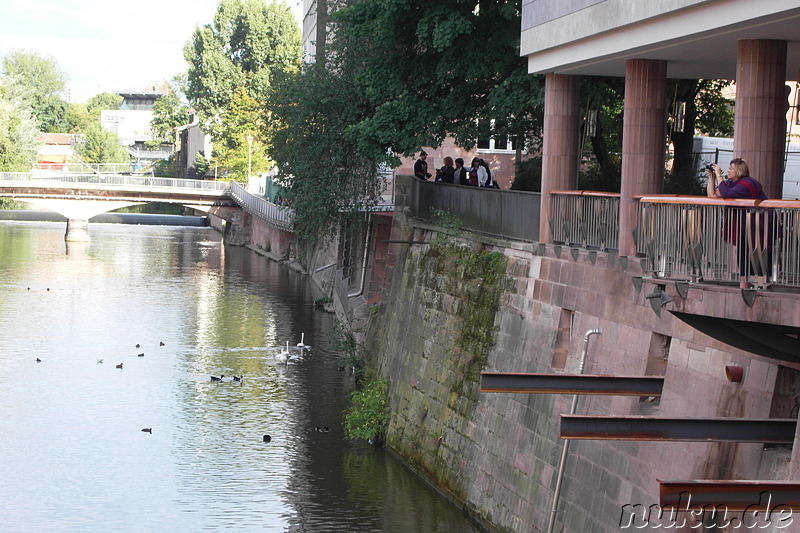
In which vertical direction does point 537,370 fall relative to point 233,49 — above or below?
below

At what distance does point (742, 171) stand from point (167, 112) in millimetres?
119758

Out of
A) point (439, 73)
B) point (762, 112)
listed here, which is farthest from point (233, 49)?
point (762, 112)

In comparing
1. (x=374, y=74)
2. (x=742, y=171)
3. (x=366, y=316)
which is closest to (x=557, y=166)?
(x=742, y=171)

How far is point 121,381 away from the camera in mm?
30812

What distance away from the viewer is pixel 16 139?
88.1 m

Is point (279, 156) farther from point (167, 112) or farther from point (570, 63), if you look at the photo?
point (167, 112)

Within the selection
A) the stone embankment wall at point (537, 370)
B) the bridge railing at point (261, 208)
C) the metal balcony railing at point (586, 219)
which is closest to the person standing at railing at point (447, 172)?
the stone embankment wall at point (537, 370)

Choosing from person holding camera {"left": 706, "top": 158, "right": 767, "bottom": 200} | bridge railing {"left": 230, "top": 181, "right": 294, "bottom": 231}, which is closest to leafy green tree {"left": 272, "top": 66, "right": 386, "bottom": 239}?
person holding camera {"left": 706, "top": 158, "right": 767, "bottom": 200}

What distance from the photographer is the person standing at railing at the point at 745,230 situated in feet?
35.6

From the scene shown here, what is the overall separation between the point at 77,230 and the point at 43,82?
84.6 metres

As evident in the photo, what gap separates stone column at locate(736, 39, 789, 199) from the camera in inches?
500

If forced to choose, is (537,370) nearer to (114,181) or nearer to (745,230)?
(745,230)

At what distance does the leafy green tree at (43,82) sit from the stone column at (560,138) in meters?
133

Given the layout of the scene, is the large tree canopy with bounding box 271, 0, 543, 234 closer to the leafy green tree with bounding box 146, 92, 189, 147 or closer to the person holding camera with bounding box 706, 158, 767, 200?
the person holding camera with bounding box 706, 158, 767, 200
